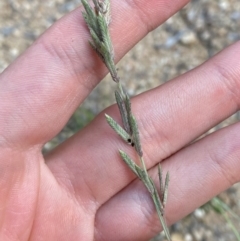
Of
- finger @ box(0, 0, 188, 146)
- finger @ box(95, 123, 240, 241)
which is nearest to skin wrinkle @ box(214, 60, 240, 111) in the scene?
finger @ box(95, 123, 240, 241)

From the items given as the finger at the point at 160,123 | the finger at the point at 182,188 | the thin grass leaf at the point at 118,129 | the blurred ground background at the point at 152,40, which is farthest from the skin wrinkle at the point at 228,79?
the blurred ground background at the point at 152,40

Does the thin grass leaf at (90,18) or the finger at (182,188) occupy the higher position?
the thin grass leaf at (90,18)

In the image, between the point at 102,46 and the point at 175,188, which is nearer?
the point at 102,46

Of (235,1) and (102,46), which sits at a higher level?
(102,46)

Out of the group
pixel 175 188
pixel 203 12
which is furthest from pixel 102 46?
pixel 203 12

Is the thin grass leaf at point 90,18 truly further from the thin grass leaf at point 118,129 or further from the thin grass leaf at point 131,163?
the thin grass leaf at point 131,163

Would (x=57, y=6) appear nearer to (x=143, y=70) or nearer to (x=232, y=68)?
(x=143, y=70)
